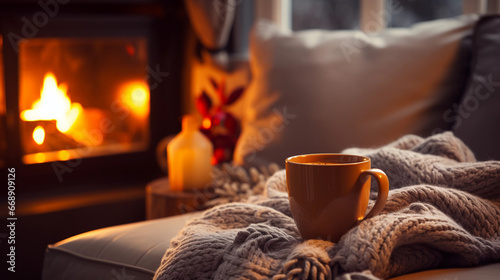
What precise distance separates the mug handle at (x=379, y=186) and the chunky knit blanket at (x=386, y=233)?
0.04ft

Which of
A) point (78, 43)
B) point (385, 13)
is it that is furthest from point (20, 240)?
point (385, 13)

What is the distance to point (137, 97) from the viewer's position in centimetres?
252

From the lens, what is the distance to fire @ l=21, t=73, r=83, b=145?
87.4 inches

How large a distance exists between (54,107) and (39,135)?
0.42 ft

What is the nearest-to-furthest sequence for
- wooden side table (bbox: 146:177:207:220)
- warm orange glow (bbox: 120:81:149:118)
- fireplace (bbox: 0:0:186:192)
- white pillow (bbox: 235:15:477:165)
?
white pillow (bbox: 235:15:477:165) → wooden side table (bbox: 146:177:207:220) → fireplace (bbox: 0:0:186:192) → warm orange glow (bbox: 120:81:149:118)

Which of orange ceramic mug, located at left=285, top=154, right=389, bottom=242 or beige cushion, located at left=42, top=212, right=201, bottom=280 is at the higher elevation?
orange ceramic mug, located at left=285, top=154, right=389, bottom=242

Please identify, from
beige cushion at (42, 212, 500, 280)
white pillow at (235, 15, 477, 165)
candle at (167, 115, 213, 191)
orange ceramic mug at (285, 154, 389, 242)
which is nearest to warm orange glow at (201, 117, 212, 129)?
candle at (167, 115, 213, 191)

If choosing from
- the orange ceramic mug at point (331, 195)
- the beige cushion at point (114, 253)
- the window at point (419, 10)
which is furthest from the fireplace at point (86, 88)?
the orange ceramic mug at point (331, 195)

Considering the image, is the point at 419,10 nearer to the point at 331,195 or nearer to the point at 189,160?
the point at 189,160

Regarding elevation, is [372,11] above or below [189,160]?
above

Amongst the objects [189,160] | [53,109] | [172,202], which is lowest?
[172,202]

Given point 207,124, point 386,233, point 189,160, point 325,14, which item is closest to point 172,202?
point 189,160

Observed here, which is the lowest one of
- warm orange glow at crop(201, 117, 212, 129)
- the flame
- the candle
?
the candle

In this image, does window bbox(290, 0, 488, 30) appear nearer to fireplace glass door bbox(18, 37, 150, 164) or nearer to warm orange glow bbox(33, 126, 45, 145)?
fireplace glass door bbox(18, 37, 150, 164)
